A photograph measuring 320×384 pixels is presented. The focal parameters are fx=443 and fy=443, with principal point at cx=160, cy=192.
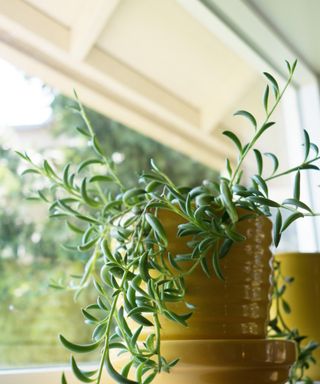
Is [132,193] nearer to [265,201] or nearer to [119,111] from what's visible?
[265,201]

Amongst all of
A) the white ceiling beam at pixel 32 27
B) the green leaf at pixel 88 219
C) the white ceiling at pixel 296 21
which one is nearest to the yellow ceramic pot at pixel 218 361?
the green leaf at pixel 88 219

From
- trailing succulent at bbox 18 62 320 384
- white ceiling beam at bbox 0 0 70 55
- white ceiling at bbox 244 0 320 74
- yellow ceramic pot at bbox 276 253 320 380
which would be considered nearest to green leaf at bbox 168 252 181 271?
trailing succulent at bbox 18 62 320 384

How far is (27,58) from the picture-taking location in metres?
0.91

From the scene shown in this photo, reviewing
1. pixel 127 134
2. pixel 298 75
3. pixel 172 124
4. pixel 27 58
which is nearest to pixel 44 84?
pixel 27 58

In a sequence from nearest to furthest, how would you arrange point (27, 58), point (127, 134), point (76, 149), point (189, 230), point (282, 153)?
point (189, 230) → point (27, 58) → point (76, 149) → point (127, 134) → point (282, 153)

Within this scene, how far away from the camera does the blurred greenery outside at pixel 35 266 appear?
2.68 feet

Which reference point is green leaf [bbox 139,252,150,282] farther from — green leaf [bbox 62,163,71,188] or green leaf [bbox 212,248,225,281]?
green leaf [bbox 62,163,71,188]

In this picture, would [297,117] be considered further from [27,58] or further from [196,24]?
[27,58]

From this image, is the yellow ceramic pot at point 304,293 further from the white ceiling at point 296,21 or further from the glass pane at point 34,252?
the white ceiling at point 296,21

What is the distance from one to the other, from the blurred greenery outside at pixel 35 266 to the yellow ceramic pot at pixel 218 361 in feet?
1.06

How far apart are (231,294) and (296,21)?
2.54ft

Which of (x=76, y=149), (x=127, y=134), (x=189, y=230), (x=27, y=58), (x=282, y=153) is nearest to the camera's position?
(x=189, y=230)

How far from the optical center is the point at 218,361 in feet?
1.69

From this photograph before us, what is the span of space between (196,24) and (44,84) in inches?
16.8
